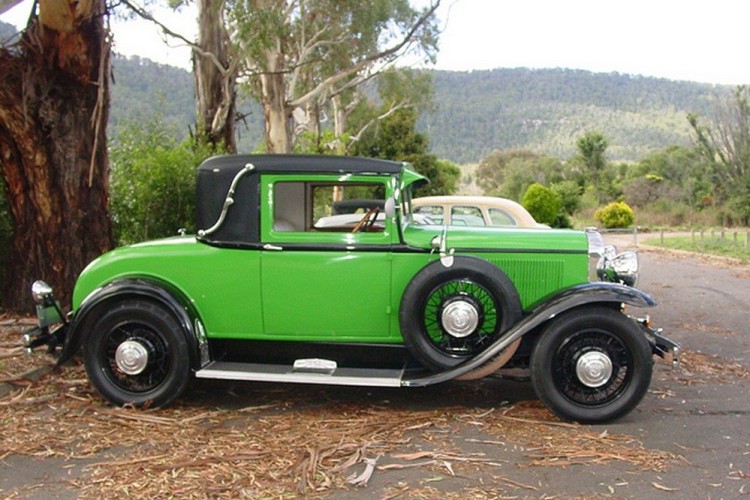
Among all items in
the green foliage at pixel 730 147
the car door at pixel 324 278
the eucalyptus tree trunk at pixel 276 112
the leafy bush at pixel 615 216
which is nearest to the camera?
the car door at pixel 324 278

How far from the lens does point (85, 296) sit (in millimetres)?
5855

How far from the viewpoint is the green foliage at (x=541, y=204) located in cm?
3147

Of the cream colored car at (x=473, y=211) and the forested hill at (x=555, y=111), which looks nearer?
the cream colored car at (x=473, y=211)

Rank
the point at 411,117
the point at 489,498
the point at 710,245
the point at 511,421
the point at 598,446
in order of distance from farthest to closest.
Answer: the point at 411,117, the point at 710,245, the point at 511,421, the point at 598,446, the point at 489,498

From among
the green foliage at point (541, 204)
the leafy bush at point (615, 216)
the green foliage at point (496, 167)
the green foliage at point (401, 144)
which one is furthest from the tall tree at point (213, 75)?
the green foliage at point (496, 167)

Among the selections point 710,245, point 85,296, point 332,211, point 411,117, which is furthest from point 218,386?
point 411,117

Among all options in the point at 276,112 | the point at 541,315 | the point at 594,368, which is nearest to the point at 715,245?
the point at 276,112

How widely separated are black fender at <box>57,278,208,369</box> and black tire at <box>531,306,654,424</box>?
2.48m

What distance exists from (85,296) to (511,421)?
3.41 m

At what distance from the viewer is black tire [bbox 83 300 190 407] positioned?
555cm

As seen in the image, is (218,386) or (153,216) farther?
(153,216)

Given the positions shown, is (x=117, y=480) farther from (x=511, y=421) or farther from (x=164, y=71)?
(x=164, y=71)

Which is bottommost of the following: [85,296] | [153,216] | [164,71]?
[85,296]

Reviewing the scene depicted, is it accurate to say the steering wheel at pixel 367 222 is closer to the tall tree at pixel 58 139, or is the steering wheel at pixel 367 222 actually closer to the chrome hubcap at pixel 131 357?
the chrome hubcap at pixel 131 357
